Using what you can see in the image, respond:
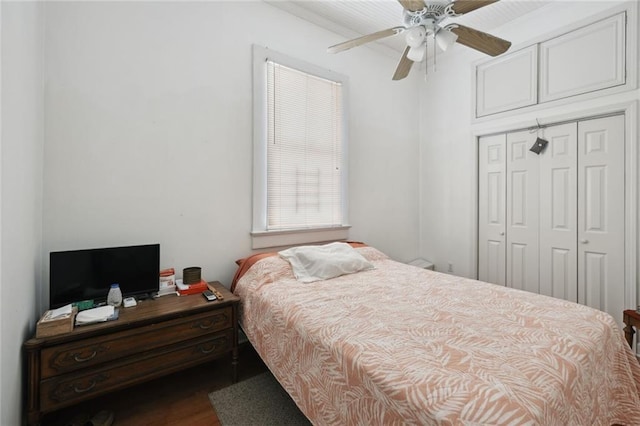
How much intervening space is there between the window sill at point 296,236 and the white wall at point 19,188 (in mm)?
1410

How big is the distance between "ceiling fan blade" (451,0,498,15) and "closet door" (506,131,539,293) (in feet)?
6.29

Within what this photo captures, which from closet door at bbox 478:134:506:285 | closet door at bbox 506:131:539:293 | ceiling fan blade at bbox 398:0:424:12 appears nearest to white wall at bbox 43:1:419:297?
ceiling fan blade at bbox 398:0:424:12

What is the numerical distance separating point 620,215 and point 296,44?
10.7ft

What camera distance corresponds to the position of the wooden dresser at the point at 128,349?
1388 mm

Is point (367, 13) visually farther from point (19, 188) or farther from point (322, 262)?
point (19, 188)

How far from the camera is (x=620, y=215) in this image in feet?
8.00

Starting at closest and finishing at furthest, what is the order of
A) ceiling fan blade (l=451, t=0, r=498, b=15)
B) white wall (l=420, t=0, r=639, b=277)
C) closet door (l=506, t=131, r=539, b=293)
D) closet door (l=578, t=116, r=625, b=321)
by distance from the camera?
1. ceiling fan blade (l=451, t=0, r=498, b=15)
2. closet door (l=578, t=116, r=625, b=321)
3. closet door (l=506, t=131, r=539, b=293)
4. white wall (l=420, t=0, r=639, b=277)

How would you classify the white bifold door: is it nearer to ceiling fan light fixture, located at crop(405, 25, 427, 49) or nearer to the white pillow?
the white pillow

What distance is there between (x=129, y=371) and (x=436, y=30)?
270 cm

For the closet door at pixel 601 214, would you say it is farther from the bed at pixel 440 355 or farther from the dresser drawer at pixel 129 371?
the dresser drawer at pixel 129 371

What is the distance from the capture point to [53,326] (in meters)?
1.46

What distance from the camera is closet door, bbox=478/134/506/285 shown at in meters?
3.21

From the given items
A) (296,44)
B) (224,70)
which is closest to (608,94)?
(296,44)

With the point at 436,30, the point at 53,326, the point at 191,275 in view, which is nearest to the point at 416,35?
the point at 436,30
